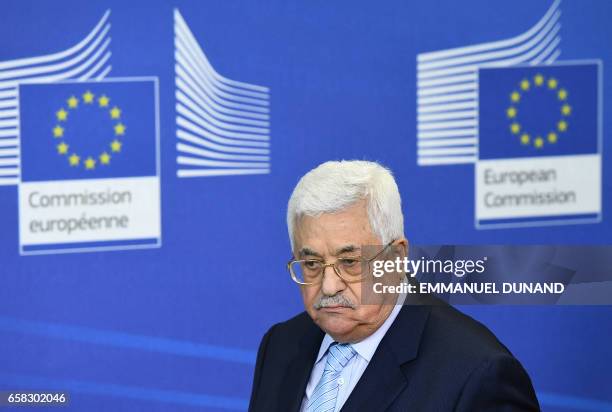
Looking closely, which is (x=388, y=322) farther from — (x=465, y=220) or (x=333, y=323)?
(x=465, y=220)

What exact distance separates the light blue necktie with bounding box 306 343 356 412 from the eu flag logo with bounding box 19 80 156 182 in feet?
4.65

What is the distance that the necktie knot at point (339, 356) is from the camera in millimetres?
2180

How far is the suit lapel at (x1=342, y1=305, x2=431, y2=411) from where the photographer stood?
80.9 inches

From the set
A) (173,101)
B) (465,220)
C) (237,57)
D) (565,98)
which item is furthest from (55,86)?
(565,98)

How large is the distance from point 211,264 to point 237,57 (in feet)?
2.39

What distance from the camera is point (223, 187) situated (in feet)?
11.6

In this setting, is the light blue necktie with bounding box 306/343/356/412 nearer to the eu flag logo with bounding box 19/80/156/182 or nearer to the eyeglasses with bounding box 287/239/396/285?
the eyeglasses with bounding box 287/239/396/285

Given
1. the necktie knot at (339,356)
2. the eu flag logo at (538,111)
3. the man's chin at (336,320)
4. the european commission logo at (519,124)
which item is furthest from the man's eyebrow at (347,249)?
the eu flag logo at (538,111)

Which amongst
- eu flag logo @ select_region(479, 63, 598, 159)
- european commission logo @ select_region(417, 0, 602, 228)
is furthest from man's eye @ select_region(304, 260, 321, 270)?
eu flag logo @ select_region(479, 63, 598, 159)

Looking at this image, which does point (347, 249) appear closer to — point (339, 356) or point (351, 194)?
point (351, 194)

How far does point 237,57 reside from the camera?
3.51 meters

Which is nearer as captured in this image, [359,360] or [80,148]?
[359,360]

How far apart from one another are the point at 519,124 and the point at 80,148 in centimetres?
166

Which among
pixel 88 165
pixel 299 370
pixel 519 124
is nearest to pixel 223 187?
pixel 88 165
